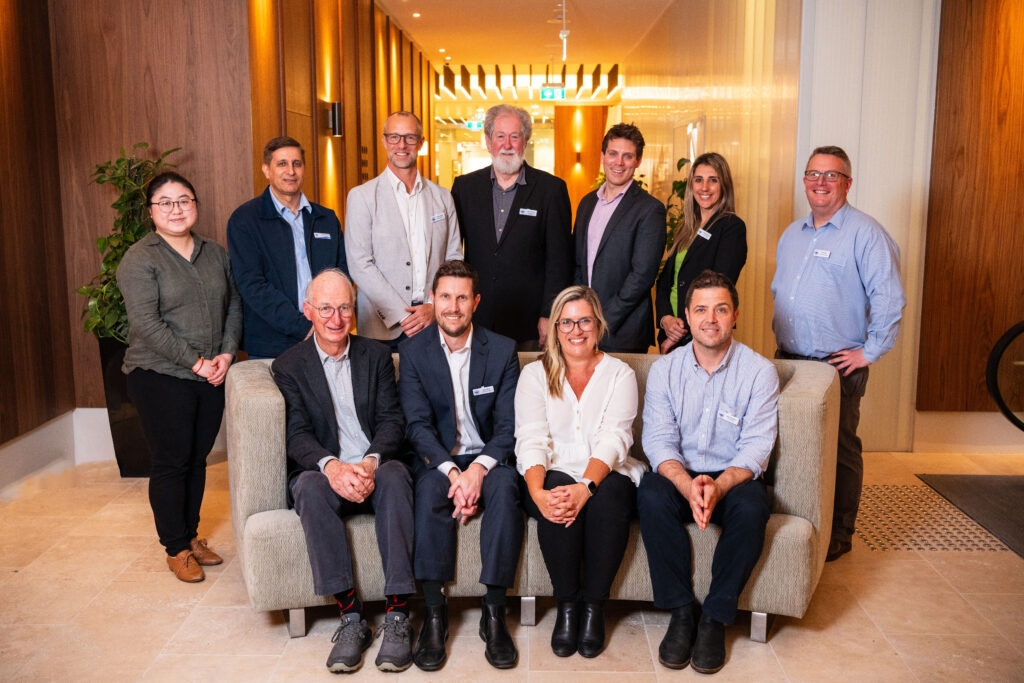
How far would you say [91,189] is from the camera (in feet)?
15.9

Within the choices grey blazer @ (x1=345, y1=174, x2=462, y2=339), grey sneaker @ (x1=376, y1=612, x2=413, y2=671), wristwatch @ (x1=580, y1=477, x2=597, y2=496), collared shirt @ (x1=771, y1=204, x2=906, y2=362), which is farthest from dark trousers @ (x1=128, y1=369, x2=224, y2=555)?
collared shirt @ (x1=771, y1=204, x2=906, y2=362)

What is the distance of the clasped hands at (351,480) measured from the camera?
2.89 metres

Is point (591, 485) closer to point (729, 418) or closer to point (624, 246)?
point (729, 418)

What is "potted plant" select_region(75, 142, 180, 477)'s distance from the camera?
175 inches

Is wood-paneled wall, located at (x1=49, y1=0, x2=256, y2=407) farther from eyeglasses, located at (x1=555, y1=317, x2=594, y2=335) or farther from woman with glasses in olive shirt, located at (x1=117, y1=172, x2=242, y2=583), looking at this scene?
eyeglasses, located at (x1=555, y1=317, x2=594, y2=335)

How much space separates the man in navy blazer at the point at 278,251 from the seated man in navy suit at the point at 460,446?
783mm

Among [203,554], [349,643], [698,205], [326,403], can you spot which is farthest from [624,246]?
[203,554]

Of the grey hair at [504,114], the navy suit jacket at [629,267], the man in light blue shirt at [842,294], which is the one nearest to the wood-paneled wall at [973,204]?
the man in light blue shirt at [842,294]

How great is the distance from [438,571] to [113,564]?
157cm

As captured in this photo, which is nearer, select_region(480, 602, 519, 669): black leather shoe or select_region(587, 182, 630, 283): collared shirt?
select_region(480, 602, 519, 669): black leather shoe

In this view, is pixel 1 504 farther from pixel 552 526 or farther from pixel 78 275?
pixel 552 526

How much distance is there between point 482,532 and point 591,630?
0.49 m

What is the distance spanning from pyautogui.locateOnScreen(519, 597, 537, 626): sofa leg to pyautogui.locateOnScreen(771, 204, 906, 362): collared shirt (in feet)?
5.23

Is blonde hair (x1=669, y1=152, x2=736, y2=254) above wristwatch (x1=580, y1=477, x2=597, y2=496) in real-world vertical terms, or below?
above
